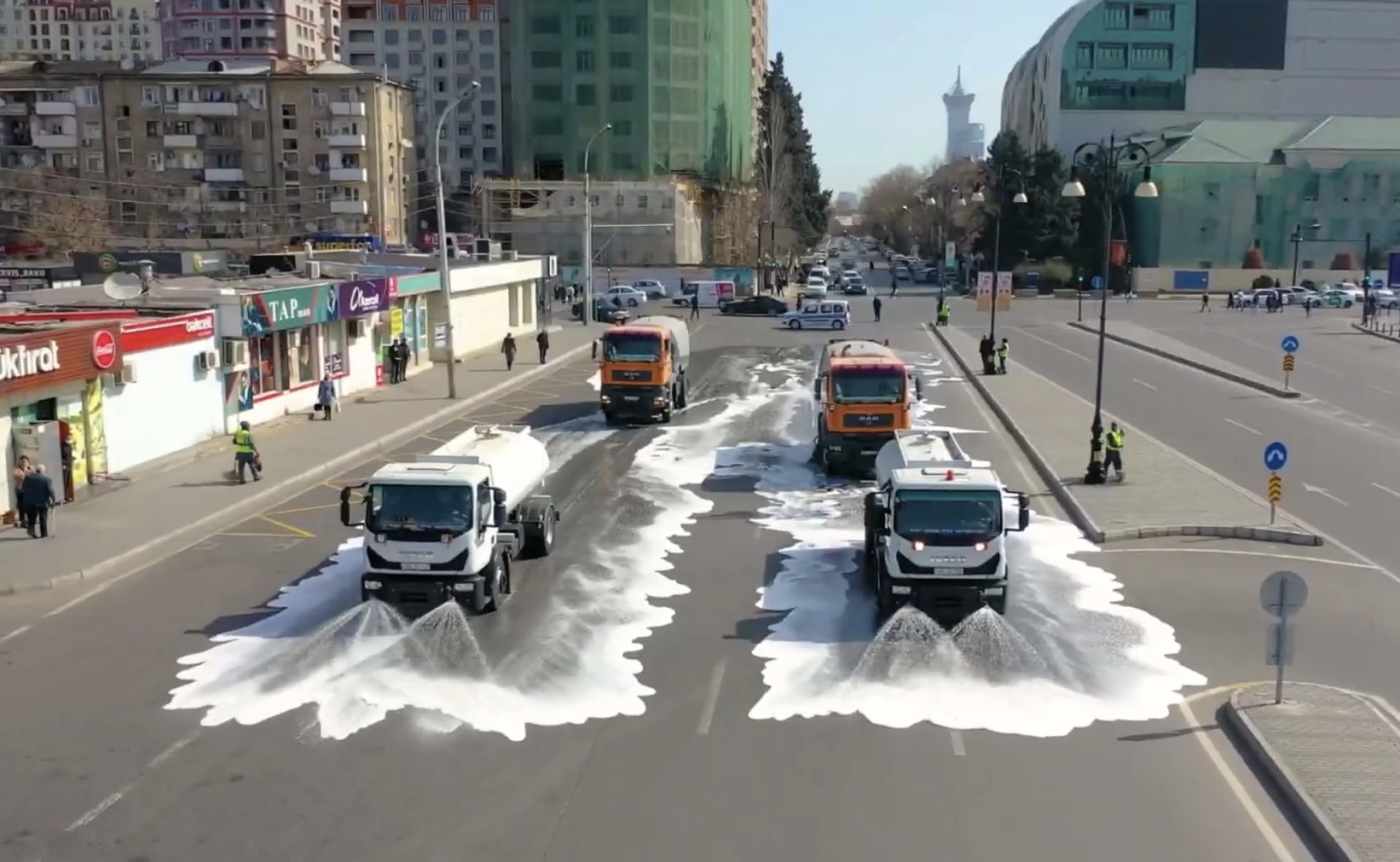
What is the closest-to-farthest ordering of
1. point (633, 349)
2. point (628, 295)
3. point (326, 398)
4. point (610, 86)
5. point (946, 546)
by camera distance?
point (946, 546) < point (633, 349) < point (326, 398) < point (628, 295) < point (610, 86)

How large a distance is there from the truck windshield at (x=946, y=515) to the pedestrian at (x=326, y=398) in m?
22.3

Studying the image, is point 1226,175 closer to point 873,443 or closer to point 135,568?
point 873,443

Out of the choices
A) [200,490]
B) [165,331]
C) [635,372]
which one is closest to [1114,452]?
[635,372]

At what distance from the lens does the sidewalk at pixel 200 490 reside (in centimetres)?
2048

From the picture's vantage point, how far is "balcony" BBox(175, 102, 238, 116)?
93250 mm

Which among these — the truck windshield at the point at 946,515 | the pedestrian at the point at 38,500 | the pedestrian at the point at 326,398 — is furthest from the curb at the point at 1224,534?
the pedestrian at the point at 326,398

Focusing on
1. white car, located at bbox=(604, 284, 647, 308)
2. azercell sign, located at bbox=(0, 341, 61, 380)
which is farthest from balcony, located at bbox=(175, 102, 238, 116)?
azercell sign, located at bbox=(0, 341, 61, 380)

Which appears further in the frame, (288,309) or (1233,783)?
(288,309)

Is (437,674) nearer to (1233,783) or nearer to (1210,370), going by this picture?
(1233,783)

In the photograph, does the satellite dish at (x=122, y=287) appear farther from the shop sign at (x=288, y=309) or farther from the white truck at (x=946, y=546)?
the white truck at (x=946, y=546)

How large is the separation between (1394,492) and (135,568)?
23276 millimetres

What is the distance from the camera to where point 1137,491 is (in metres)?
25.4

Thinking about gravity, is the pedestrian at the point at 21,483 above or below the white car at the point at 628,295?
below

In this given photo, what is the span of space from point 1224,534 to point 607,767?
13.6m
